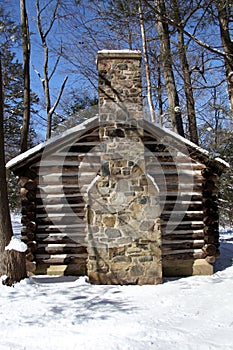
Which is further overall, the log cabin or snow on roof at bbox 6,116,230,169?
snow on roof at bbox 6,116,230,169

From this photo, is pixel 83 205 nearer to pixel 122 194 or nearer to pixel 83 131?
pixel 122 194

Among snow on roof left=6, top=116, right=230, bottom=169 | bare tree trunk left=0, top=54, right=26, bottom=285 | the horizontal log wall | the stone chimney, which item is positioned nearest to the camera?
bare tree trunk left=0, top=54, right=26, bottom=285

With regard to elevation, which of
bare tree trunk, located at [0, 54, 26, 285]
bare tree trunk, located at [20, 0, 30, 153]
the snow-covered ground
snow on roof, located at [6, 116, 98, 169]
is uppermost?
bare tree trunk, located at [20, 0, 30, 153]

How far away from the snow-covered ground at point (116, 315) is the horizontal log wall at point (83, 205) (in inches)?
28.6

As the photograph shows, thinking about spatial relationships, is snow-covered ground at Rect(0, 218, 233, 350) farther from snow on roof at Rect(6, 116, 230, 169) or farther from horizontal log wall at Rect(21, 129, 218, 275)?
snow on roof at Rect(6, 116, 230, 169)

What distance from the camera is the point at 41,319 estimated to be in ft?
16.1

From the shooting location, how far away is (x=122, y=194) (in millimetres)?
7258

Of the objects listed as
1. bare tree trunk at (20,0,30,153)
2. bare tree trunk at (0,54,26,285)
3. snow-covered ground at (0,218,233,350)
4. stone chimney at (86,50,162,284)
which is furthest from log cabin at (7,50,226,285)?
bare tree trunk at (20,0,30,153)

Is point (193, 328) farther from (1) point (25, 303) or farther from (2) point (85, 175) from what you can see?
(2) point (85, 175)

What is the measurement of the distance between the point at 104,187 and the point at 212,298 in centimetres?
310

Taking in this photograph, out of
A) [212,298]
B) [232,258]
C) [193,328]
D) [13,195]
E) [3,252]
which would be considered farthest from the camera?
[13,195]

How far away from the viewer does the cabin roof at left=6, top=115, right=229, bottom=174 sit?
7.70 metres

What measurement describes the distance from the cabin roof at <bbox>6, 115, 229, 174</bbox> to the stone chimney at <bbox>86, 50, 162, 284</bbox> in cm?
47

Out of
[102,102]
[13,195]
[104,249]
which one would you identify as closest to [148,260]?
[104,249]
